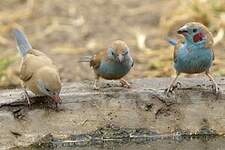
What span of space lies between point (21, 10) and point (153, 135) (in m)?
5.88

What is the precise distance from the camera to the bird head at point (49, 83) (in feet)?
21.1

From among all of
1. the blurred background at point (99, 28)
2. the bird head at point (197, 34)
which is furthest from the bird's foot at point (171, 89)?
the blurred background at point (99, 28)

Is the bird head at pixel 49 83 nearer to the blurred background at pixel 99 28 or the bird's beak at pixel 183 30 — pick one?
the bird's beak at pixel 183 30

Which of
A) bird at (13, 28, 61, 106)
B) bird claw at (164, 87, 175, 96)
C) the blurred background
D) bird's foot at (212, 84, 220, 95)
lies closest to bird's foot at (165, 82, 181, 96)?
bird claw at (164, 87, 175, 96)

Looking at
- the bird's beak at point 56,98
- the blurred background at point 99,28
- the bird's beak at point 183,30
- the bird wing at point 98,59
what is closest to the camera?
the bird's beak at point 56,98

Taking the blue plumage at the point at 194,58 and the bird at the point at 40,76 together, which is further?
the blue plumage at the point at 194,58

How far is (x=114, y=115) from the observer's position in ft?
21.7

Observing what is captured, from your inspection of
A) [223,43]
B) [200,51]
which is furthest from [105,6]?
[200,51]

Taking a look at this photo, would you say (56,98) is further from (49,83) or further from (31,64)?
(31,64)

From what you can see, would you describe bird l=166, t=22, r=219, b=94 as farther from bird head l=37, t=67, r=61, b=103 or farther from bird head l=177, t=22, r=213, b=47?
bird head l=37, t=67, r=61, b=103

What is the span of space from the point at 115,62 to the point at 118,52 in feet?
0.33

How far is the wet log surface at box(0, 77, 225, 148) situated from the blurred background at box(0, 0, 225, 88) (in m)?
2.81

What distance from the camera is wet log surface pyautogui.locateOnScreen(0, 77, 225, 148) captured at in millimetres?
6441

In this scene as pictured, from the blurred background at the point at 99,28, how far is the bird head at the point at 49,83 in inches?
118
